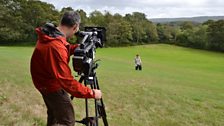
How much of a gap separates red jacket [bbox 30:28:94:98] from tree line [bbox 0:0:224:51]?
53618 mm

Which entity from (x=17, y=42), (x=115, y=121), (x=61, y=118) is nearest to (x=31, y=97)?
(x=115, y=121)

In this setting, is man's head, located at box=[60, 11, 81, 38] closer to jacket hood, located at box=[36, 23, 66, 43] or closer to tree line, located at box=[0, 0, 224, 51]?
jacket hood, located at box=[36, 23, 66, 43]

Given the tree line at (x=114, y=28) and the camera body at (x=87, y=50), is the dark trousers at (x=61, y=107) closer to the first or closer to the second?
the camera body at (x=87, y=50)

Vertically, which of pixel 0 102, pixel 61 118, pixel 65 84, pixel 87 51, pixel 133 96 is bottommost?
pixel 133 96

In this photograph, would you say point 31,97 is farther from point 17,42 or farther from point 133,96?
point 17,42

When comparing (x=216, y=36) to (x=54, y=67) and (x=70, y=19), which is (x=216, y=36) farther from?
(x=54, y=67)

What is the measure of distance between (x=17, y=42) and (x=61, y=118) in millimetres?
71976

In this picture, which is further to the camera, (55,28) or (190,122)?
(190,122)

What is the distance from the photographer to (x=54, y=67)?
3.65 meters

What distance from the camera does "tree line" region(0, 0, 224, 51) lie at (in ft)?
236

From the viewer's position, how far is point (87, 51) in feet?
12.4

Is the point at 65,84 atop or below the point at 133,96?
atop

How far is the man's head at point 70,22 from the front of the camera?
3.74m

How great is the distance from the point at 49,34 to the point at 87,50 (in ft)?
1.41
